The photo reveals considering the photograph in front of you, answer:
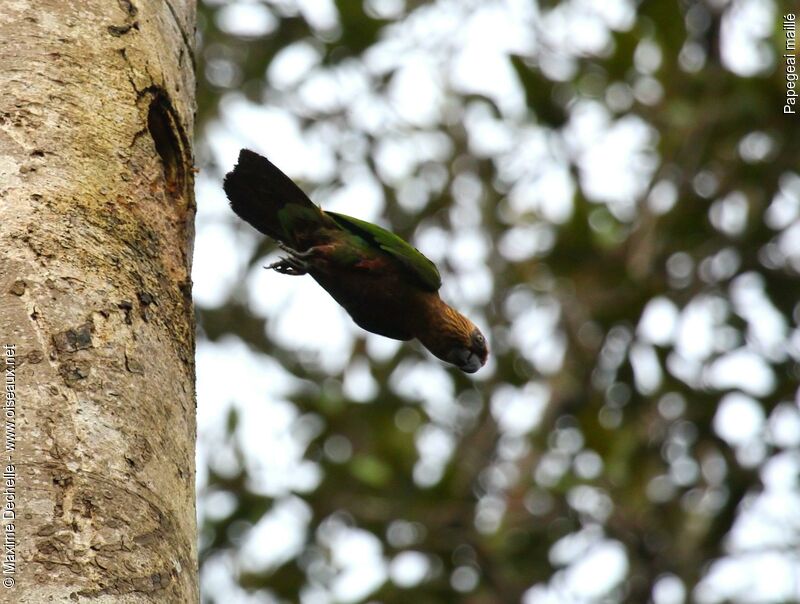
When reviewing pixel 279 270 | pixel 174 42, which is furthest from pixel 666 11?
pixel 174 42

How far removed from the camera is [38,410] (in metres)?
2.09

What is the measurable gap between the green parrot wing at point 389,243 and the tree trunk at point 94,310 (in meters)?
1.56

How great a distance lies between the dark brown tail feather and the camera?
409 centimetres

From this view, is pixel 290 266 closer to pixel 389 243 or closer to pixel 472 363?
pixel 389 243

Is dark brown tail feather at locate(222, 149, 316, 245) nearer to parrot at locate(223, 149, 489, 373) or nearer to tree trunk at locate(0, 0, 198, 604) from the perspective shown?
parrot at locate(223, 149, 489, 373)

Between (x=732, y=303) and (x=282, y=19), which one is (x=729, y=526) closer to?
(x=732, y=303)

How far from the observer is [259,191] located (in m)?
4.19

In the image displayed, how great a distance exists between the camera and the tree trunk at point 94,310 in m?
2.02

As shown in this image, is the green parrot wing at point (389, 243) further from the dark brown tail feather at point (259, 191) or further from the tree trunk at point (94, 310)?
the tree trunk at point (94, 310)

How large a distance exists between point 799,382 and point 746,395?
0.38 meters

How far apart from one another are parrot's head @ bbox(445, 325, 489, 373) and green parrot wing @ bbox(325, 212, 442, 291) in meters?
0.40

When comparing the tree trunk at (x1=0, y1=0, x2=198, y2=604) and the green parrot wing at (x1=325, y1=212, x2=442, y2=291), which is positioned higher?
the green parrot wing at (x1=325, y1=212, x2=442, y2=291)

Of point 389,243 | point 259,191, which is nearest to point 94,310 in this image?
point 259,191

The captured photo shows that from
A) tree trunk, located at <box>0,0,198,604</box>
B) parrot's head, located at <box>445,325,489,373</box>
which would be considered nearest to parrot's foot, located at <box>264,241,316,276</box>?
parrot's head, located at <box>445,325,489,373</box>
